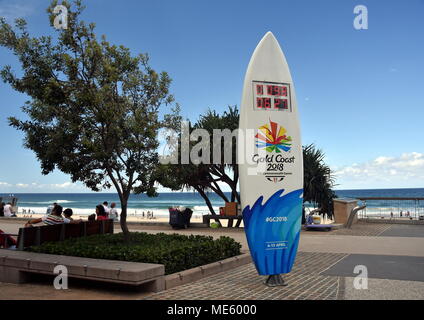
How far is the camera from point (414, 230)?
53.7ft

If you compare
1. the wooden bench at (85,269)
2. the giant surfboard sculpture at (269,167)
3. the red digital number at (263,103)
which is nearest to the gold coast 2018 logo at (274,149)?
the giant surfboard sculpture at (269,167)

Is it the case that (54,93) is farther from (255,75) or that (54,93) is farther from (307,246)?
(307,246)

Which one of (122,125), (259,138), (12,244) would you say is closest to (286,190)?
(259,138)

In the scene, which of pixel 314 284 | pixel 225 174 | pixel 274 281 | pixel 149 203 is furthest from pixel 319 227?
pixel 149 203

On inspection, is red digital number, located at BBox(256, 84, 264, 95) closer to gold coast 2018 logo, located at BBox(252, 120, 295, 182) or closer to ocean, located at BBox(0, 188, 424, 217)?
gold coast 2018 logo, located at BBox(252, 120, 295, 182)

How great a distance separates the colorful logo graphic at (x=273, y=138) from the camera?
23.7 ft

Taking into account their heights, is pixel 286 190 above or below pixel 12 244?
above

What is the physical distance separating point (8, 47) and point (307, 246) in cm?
948

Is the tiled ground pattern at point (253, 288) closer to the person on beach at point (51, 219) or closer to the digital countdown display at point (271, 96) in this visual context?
the digital countdown display at point (271, 96)

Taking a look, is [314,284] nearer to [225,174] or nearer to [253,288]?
[253,288]

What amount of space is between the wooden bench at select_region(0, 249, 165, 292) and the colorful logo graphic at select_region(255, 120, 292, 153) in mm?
2717

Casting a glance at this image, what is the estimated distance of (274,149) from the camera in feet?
23.9
